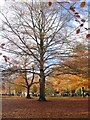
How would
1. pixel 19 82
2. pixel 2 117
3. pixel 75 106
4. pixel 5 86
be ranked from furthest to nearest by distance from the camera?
1. pixel 19 82
2. pixel 5 86
3. pixel 75 106
4. pixel 2 117

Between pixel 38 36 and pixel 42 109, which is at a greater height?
pixel 38 36

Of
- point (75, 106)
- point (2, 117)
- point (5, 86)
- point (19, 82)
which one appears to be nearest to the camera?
point (2, 117)

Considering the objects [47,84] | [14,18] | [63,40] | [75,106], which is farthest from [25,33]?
[75,106]

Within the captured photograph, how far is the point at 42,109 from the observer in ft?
17.9

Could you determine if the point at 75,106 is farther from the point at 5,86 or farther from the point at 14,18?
the point at 14,18

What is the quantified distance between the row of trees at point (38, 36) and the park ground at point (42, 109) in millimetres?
741

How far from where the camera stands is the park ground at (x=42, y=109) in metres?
4.68

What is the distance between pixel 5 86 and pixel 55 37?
6.36ft

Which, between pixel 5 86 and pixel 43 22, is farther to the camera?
pixel 43 22

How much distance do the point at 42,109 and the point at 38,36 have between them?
7.48 feet

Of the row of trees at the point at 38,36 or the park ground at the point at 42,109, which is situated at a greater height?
the row of trees at the point at 38,36

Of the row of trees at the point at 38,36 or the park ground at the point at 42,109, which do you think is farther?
the row of trees at the point at 38,36

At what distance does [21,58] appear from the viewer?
707 cm

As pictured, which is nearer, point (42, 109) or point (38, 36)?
point (42, 109)
